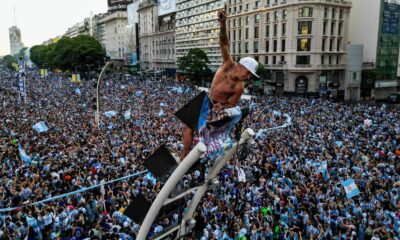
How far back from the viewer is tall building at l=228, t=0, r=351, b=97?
60.7m

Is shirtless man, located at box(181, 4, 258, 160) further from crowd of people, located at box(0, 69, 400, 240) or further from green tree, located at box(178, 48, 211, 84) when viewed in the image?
green tree, located at box(178, 48, 211, 84)

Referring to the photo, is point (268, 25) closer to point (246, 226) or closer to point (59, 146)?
point (59, 146)

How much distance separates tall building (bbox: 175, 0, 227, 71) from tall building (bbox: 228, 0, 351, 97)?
14430 millimetres

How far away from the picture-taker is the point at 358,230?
13578mm

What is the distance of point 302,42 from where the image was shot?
61344 millimetres

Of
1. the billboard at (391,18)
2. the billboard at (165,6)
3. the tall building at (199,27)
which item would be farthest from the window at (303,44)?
the billboard at (165,6)

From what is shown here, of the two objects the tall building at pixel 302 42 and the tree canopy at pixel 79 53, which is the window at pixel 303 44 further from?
the tree canopy at pixel 79 53

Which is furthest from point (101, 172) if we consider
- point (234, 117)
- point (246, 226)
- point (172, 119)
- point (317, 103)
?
point (317, 103)

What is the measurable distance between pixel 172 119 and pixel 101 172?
14.7m

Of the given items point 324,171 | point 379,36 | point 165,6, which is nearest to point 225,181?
point 324,171

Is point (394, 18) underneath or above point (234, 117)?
above

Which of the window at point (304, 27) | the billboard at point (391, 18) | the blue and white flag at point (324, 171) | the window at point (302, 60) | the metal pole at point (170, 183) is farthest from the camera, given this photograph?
the billboard at point (391, 18)

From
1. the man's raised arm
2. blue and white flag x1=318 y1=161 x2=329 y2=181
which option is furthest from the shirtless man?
blue and white flag x1=318 y1=161 x2=329 y2=181

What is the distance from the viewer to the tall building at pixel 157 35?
345 ft
